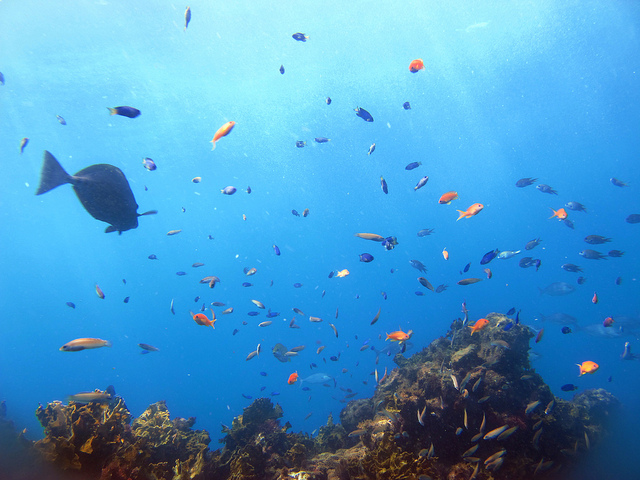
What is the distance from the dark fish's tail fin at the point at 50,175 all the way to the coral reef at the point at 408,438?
11.2ft

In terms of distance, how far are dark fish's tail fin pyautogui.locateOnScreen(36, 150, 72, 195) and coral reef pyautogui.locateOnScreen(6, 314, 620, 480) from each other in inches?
134

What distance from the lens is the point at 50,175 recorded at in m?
3.83

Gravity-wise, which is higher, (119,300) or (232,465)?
(119,300)

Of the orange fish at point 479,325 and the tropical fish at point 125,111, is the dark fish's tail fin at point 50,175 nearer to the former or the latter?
the tropical fish at point 125,111

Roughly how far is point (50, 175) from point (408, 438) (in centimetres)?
718

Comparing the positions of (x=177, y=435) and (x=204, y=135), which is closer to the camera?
(x=177, y=435)

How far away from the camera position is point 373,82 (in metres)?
28.3

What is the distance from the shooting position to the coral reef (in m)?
4.05

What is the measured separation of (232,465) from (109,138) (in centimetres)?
3617

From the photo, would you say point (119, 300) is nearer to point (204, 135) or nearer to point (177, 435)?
point (204, 135)

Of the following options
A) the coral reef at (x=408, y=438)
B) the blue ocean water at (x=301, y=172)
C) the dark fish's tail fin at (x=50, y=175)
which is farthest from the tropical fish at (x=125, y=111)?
the blue ocean water at (x=301, y=172)

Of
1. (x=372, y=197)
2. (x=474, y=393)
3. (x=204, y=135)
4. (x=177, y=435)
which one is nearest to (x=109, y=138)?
(x=204, y=135)

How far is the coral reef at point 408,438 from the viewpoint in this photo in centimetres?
405

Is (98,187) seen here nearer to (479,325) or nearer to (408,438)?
(408,438)
